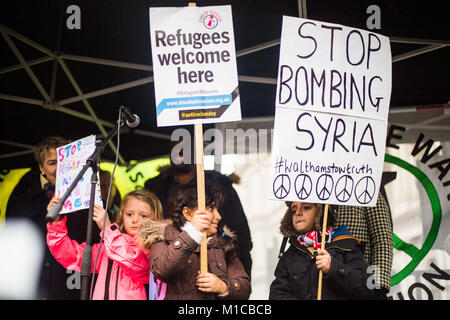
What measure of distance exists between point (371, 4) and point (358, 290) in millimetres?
2095

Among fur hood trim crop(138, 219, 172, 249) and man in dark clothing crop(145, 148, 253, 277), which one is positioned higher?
man in dark clothing crop(145, 148, 253, 277)

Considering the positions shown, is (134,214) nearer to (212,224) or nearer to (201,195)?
(212,224)

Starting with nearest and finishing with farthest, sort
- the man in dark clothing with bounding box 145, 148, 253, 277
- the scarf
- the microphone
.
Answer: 1. the microphone
2. the scarf
3. the man in dark clothing with bounding box 145, 148, 253, 277

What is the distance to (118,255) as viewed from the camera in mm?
3541

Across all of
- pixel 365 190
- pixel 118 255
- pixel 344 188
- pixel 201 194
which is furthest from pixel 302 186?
pixel 118 255

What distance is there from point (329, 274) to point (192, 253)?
87 cm

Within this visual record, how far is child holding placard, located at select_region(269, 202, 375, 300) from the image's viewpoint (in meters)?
3.53

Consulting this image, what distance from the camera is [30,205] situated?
462cm

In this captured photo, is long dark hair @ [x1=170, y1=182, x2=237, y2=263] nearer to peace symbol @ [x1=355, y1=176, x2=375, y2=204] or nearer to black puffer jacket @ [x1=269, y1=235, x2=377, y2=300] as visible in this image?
black puffer jacket @ [x1=269, y1=235, x2=377, y2=300]

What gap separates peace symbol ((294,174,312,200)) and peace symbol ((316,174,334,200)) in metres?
0.06

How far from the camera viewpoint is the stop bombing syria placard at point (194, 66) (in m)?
3.44

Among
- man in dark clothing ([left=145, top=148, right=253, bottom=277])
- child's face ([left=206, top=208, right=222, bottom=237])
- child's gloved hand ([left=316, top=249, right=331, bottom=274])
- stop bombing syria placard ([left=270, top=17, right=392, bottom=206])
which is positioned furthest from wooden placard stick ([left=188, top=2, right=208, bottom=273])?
man in dark clothing ([left=145, top=148, right=253, bottom=277])

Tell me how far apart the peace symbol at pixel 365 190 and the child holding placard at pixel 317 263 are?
32cm
